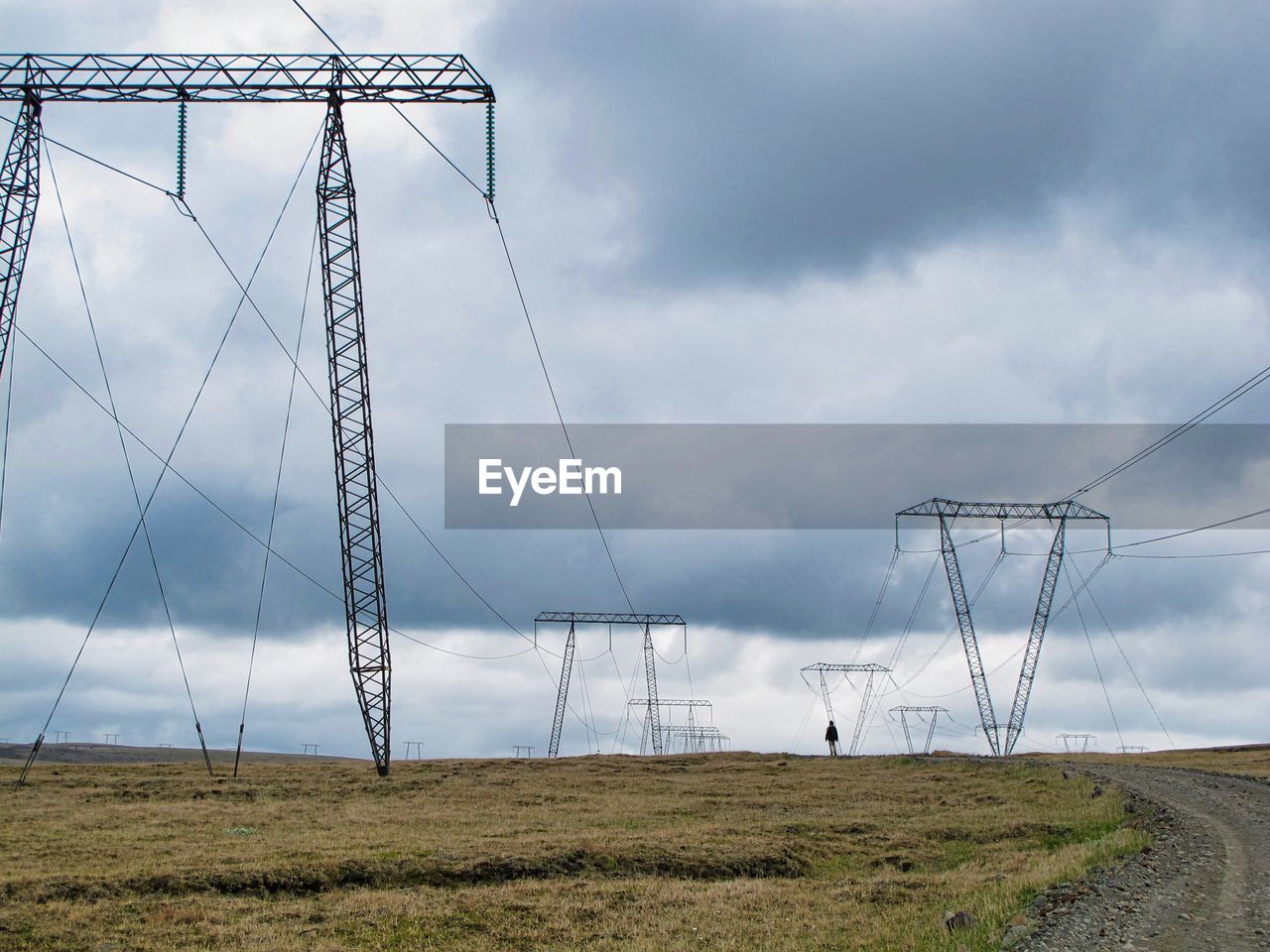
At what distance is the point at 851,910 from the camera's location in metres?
28.3

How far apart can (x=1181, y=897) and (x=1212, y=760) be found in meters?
52.4

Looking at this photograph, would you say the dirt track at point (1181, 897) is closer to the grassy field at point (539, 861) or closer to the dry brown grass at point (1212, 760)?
the grassy field at point (539, 861)

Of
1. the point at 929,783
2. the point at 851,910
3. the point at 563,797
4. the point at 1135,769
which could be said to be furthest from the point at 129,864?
the point at 1135,769

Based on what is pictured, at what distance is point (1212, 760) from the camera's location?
71.0m

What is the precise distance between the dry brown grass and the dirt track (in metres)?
23.0

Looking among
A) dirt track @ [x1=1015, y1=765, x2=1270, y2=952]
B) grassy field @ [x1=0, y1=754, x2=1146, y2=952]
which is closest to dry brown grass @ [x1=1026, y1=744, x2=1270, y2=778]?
grassy field @ [x1=0, y1=754, x2=1146, y2=952]

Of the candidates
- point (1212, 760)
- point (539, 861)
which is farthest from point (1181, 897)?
point (1212, 760)

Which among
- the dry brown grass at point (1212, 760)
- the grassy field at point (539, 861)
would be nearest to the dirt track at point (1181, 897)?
the grassy field at point (539, 861)

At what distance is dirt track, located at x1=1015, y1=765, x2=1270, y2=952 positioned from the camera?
21078 millimetres

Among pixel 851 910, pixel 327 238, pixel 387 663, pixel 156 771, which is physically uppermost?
pixel 327 238

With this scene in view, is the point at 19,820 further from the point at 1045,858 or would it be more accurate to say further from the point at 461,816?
the point at 1045,858

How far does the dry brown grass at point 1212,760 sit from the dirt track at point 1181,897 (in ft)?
75.6

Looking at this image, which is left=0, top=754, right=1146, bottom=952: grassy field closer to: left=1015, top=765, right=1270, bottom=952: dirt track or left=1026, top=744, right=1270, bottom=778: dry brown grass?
left=1015, top=765, right=1270, bottom=952: dirt track

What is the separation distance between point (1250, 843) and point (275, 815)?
3352 centimetres
